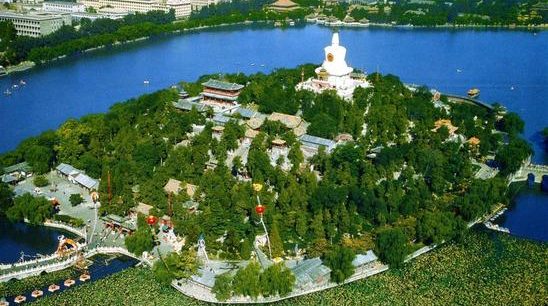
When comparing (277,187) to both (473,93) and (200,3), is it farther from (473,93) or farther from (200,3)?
(200,3)

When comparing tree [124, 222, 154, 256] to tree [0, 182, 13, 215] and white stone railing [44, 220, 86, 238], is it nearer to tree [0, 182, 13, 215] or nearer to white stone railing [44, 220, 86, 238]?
white stone railing [44, 220, 86, 238]

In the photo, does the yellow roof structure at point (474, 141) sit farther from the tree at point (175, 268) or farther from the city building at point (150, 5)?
→ the city building at point (150, 5)

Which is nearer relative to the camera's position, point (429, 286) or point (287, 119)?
point (429, 286)

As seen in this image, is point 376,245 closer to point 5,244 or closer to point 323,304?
point 323,304

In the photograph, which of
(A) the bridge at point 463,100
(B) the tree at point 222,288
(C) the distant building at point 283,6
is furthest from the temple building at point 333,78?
(C) the distant building at point 283,6

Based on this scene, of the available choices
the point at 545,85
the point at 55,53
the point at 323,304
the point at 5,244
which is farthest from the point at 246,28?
the point at 323,304

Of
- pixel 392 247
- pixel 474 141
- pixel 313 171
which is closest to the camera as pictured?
pixel 392 247

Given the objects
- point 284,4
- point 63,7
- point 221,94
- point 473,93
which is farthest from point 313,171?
point 284,4

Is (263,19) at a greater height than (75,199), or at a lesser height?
greater

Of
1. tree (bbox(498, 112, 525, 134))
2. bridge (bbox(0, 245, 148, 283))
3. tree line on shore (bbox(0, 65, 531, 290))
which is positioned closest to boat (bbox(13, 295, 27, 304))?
bridge (bbox(0, 245, 148, 283))
